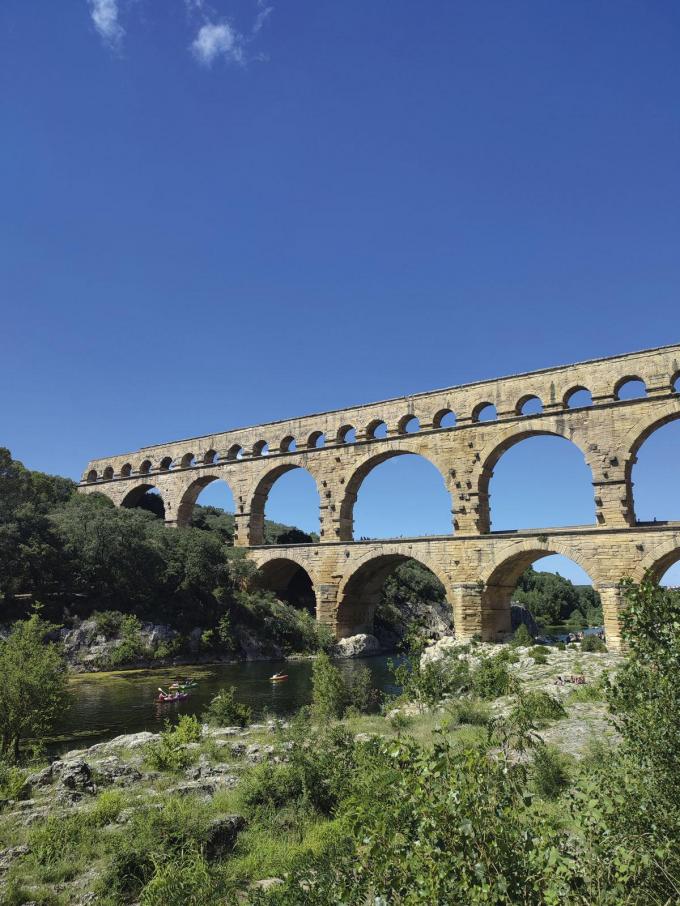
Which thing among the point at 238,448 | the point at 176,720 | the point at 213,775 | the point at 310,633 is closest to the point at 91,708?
the point at 176,720

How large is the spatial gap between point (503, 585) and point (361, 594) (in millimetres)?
7958

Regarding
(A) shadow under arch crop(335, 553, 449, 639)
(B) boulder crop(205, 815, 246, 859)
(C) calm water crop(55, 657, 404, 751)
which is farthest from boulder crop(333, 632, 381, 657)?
(B) boulder crop(205, 815, 246, 859)

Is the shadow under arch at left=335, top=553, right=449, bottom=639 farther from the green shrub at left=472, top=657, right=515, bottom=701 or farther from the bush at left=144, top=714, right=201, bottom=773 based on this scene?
the bush at left=144, top=714, right=201, bottom=773

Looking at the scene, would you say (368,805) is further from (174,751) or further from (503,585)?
(503,585)

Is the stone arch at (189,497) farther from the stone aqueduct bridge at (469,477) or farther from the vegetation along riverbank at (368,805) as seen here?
the vegetation along riverbank at (368,805)

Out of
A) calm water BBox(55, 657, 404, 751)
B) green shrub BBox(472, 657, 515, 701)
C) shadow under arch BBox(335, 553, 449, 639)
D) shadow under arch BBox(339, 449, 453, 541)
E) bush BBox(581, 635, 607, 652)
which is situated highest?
shadow under arch BBox(339, 449, 453, 541)

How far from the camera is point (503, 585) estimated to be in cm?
2419

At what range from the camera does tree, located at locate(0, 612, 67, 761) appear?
974 centimetres

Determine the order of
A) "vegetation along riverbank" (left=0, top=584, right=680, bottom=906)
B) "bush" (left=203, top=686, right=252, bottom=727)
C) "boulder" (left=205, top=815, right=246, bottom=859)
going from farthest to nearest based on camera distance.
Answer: "bush" (left=203, top=686, right=252, bottom=727) → "boulder" (left=205, top=815, right=246, bottom=859) → "vegetation along riverbank" (left=0, top=584, right=680, bottom=906)

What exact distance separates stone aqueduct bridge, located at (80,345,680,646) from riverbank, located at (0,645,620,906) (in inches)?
424

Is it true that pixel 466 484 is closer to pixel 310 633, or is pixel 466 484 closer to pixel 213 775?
pixel 310 633

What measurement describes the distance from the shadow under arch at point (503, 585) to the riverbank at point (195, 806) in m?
11.2

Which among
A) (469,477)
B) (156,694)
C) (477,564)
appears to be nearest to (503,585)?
(477,564)

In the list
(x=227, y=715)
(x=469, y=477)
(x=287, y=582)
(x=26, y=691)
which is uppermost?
(x=469, y=477)
